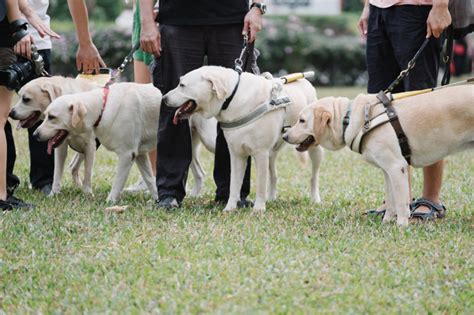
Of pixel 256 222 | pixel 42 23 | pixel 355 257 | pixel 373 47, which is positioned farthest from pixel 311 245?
pixel 42 23

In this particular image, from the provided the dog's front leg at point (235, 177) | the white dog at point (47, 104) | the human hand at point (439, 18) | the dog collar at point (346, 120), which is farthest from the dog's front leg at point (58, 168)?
the human hand at point (439, 18)

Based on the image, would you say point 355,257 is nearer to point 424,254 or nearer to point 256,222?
point 424,254

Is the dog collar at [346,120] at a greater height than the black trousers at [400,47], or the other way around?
the black trousers at [400,47]

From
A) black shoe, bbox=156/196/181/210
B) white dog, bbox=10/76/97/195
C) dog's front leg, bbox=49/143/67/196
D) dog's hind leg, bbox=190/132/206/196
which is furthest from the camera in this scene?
dog's hind leg, bbox=190/132/206/196

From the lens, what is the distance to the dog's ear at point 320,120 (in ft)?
19.9

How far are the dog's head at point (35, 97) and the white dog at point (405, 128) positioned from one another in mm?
2381

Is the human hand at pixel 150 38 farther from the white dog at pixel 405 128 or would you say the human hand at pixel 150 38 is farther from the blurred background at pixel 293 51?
the blurred background at pixel 293 51

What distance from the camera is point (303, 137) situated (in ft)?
20.4

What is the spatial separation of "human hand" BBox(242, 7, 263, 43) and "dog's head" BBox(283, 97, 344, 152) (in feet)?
2.37

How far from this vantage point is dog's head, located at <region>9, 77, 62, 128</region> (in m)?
7.29

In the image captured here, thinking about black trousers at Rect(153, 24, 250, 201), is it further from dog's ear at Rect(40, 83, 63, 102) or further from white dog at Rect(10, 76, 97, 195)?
dog's ear at Rect(40, 83, 63, 102)

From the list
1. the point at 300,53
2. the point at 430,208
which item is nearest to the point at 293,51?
the point at 300,53

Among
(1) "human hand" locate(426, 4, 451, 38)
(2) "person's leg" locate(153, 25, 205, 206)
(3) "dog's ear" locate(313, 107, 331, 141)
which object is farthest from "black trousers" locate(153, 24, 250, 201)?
(1) "human hand" locate(426, 4, 451, 38)

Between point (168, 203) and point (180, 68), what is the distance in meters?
1.03
